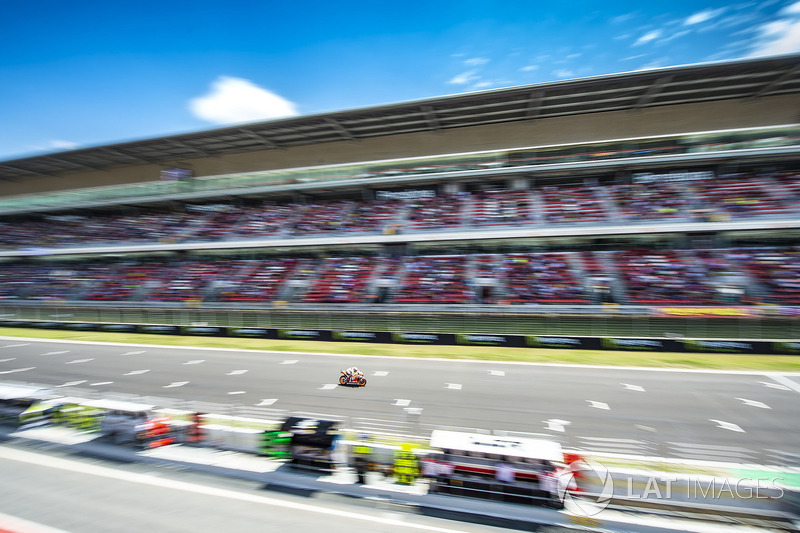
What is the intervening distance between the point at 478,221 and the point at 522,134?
728 cm

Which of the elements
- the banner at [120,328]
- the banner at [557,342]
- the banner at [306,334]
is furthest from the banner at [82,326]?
the banner at [557,342]

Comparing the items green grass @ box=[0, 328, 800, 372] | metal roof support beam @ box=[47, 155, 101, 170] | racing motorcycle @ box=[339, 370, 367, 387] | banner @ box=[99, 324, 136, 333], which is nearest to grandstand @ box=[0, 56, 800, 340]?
banner @ box=[99, 324, 136, 333]

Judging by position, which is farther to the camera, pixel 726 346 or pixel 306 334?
pixel 306 334

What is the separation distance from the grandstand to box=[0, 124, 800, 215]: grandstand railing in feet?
0.38

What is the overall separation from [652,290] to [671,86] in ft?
39.1

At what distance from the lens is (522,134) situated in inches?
901

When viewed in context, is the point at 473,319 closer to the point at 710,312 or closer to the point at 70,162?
the point at 710,312

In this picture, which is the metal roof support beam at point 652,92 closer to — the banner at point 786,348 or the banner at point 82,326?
the banner at point 786,348

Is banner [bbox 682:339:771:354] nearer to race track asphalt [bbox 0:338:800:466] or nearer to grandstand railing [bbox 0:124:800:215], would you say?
race track asphalt [bbox 0:338:800:466]

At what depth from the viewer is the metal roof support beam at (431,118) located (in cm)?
2165

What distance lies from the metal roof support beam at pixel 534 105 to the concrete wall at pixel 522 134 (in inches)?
24.7

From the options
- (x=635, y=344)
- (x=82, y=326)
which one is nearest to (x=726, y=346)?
(x=635, y=344)

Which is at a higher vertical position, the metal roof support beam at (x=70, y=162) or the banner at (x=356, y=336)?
the metal roof support beam at (x=70, y=162)

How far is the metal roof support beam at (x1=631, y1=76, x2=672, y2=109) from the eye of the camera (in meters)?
18.8
